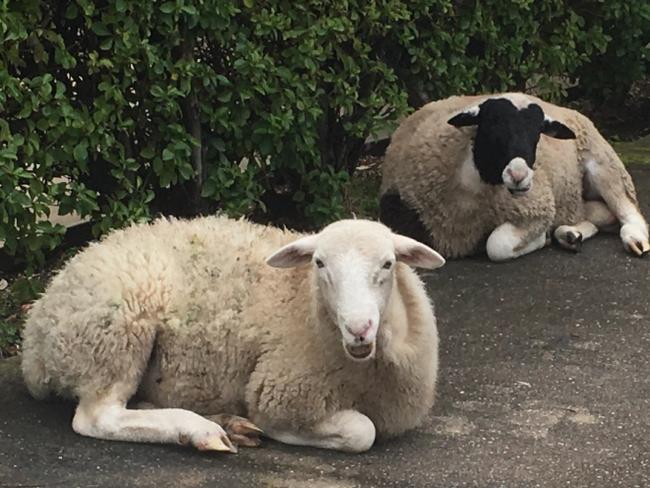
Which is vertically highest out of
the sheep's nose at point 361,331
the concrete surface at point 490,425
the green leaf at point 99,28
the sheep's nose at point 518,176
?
the green leaf at point 99,28

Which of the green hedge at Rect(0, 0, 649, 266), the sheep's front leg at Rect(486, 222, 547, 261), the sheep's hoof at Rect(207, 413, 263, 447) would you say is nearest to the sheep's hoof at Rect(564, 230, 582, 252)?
the sheep's front leg at Rect(486, 222, 547, 261)

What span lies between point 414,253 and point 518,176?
7.20 feet

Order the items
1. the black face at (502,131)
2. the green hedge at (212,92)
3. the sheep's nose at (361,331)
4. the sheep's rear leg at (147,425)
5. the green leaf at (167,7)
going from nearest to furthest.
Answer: the sheep's nose at (361,331) < the sheep's rear leg at (147,425) < the green hedge at (212,92) < the green leaf at (167,7) < the black face at (502,131)

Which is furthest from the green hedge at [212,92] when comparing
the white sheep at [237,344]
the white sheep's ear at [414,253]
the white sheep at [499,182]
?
the white sheep's ear at [414,253]

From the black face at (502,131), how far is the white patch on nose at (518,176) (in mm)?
70

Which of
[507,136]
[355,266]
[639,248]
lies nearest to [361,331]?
[355,266]

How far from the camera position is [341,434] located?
14.9 feet

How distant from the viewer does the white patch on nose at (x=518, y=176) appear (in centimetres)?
666

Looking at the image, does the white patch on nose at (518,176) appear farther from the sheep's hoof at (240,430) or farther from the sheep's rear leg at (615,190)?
the sheep's hoof at (240,430)

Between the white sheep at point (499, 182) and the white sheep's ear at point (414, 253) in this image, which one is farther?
the white sheep at point (499, 182)

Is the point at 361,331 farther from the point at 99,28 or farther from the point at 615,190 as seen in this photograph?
the point at 615,190

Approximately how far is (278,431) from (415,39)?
4.04 metres

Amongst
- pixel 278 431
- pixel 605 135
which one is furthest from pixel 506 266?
pixel 605 135

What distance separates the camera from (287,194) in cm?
759
